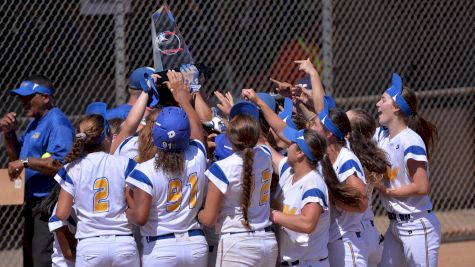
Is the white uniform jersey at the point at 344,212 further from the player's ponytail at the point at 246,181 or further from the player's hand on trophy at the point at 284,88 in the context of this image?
the player's hand on trophy at the point at 284,88

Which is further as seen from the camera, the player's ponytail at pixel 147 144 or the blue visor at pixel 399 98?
the blue visor at pixel 399 98

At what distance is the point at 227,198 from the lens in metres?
5.04

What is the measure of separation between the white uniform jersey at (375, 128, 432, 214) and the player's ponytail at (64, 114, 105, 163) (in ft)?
7.19

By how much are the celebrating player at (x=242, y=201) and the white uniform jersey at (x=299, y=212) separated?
0.56 ft

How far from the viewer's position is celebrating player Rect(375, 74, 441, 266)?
6055 millimetres

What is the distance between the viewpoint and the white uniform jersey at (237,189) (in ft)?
16.3

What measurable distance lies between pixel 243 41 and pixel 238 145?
14.3ft

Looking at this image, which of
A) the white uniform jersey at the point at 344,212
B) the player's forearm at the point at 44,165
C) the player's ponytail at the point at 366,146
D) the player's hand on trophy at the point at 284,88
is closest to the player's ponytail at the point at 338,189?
the white uniform jersey at the point at 344,212

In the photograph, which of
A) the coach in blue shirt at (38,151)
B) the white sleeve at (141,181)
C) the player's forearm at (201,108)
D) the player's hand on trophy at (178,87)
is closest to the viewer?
Result: the white sleeve at (141,181)

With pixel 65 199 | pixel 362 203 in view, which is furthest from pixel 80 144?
pixel 362 203

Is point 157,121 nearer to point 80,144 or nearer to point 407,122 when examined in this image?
point 80,144

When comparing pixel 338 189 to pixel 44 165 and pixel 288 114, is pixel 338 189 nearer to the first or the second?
pixel 288 114

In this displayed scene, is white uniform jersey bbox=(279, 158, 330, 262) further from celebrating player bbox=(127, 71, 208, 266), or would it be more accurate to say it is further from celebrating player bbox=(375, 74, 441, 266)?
celebrating player bbox=(375, 74, 441, 266)

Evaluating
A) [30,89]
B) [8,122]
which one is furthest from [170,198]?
[8,122]
